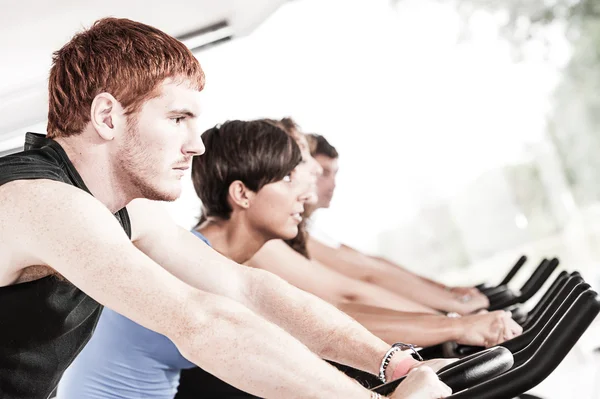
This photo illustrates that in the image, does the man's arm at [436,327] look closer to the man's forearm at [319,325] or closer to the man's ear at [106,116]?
the man's forearm at [319,325]

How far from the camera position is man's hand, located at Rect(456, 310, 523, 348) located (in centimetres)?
245

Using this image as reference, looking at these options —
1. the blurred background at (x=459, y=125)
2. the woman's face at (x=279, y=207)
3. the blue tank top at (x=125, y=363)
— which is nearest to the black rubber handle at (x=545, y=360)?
the blue tank top at (x=125, y=363)

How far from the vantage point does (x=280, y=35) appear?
16.3 feet

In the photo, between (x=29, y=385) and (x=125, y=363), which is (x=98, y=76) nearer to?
(x=29, y=385)

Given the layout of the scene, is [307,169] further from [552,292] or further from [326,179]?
[552,292]

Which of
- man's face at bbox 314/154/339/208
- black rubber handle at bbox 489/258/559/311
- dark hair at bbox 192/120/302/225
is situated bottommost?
black rubber handle at bbox 489/258/559/311

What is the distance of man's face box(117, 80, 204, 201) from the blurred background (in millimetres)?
3638

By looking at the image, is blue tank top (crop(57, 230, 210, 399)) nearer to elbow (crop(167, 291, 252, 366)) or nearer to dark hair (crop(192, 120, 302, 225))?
dark hair (crop(192, 120, 302, 225))

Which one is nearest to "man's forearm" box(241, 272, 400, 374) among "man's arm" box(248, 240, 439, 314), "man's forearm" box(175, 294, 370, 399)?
"man's forearm" box(175, 294, 370, 399)

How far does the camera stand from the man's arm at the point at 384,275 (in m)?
4.11

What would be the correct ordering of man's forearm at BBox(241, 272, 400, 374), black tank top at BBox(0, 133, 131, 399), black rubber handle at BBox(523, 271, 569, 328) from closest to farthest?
black tank top at BBox(0, 133, 131, 399) < man's forearm at BBox(241, 272, 400, 374) < black rubber handle at BBox(523, 271, 569, 328)

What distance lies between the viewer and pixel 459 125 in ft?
19.0

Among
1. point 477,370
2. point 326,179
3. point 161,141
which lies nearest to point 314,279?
point 326,179

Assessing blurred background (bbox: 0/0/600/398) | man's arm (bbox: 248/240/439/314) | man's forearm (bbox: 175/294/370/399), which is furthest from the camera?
blurred background (bbox: 0/0/600/398)
